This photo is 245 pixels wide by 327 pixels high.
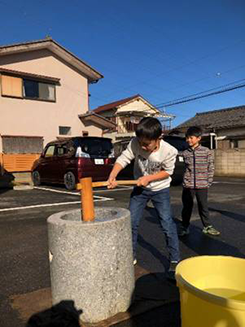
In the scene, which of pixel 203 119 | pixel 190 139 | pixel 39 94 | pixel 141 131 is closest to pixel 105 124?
pixel 39 94

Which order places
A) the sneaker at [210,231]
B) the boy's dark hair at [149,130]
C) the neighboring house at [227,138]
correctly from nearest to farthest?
the boy's dark hair at [149,130], the sneaker at [210,231], the neighboring house at [227,138]

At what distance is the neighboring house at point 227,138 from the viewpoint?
52.9ft

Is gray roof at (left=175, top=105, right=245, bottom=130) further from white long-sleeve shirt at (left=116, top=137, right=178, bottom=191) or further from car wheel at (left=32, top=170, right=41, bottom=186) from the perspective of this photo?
white long-sleeve shirt at (left=116, top=137, right=178, bottom=191)

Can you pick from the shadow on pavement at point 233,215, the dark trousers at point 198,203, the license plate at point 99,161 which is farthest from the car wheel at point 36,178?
the dark trousers at point 198,203

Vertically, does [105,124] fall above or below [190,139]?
above

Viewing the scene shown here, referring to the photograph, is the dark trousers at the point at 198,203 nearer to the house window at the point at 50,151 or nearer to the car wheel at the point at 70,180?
the car wheel at the point at 70,180

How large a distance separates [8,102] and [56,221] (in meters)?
13.0

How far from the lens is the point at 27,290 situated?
264 cm

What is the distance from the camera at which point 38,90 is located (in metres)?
14.8

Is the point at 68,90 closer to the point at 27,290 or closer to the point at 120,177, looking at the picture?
the point at 120,177

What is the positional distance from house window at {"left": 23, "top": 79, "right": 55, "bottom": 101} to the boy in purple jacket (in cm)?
1184

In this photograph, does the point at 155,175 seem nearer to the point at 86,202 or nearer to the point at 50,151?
the point at 86,202

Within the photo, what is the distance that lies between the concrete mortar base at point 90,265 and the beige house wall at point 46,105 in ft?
41.0

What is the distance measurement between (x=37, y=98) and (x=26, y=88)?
692 millimetres
